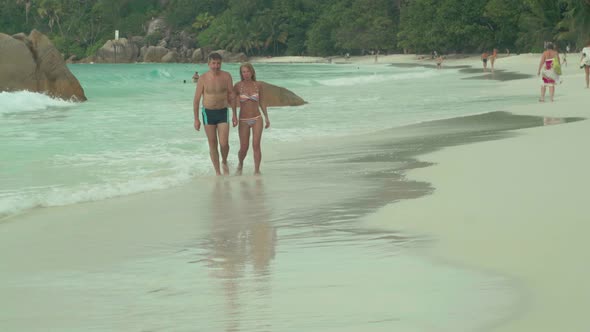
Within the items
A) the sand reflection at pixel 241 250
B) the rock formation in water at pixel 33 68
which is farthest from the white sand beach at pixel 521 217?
the rock formation in water at pixel 33 68

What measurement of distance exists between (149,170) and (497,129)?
248 inches

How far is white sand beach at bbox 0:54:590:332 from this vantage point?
14.9 ft

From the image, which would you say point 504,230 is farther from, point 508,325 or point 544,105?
point 544,105

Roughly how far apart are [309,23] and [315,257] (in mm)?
141526

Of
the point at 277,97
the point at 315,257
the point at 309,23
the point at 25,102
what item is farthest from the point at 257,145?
the point at 309,23

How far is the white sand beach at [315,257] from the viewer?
4.54 metres

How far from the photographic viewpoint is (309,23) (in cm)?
14550

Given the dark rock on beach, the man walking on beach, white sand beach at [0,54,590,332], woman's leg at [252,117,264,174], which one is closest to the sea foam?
the dark rock on beach

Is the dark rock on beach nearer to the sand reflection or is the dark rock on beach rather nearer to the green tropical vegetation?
the sand reflection

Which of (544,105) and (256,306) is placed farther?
(544,105)

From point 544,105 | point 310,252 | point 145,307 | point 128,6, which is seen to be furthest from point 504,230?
point 128,6

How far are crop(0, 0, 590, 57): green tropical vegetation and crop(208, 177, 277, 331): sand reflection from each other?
2174 inches

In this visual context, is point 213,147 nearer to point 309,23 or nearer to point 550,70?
point 550,70

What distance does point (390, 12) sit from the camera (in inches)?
4985
